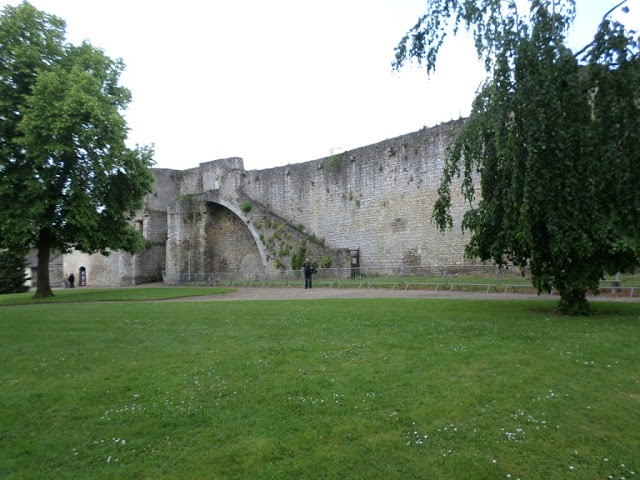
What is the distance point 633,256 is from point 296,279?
18.0 meters

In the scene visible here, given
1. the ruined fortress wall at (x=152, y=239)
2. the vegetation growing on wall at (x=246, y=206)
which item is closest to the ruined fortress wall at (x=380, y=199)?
the vegetation growing on wall at (x=246, y=206)

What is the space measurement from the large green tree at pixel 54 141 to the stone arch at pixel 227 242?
1286cm

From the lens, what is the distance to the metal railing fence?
1650 centimetres

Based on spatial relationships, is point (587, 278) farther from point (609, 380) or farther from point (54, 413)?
point (54, 413)

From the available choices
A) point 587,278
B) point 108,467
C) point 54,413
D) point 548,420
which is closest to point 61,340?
point 54,413

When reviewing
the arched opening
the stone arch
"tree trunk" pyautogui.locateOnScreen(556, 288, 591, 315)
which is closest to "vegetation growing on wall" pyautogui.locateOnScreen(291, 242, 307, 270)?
the stone arch

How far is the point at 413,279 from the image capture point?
21.1 metres

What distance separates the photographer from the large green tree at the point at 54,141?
62.6ft

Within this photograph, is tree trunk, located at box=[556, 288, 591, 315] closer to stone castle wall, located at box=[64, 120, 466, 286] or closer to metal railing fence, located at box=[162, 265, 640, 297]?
metal railing fence, located at box=[162, 265, 640, 297]

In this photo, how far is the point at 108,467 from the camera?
3781 millimetres

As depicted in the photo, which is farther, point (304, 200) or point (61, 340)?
point (304, 200)

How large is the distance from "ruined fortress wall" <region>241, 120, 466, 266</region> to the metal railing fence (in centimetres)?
140

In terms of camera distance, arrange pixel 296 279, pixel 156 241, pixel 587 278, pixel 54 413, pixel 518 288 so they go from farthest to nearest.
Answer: pixel 156 241
pixel 296 279
pixel 518 288
pixel 587 278
pixel 54 413

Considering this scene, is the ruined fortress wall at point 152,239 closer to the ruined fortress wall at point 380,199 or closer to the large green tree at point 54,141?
the ruined fortress wall at point 380,199
